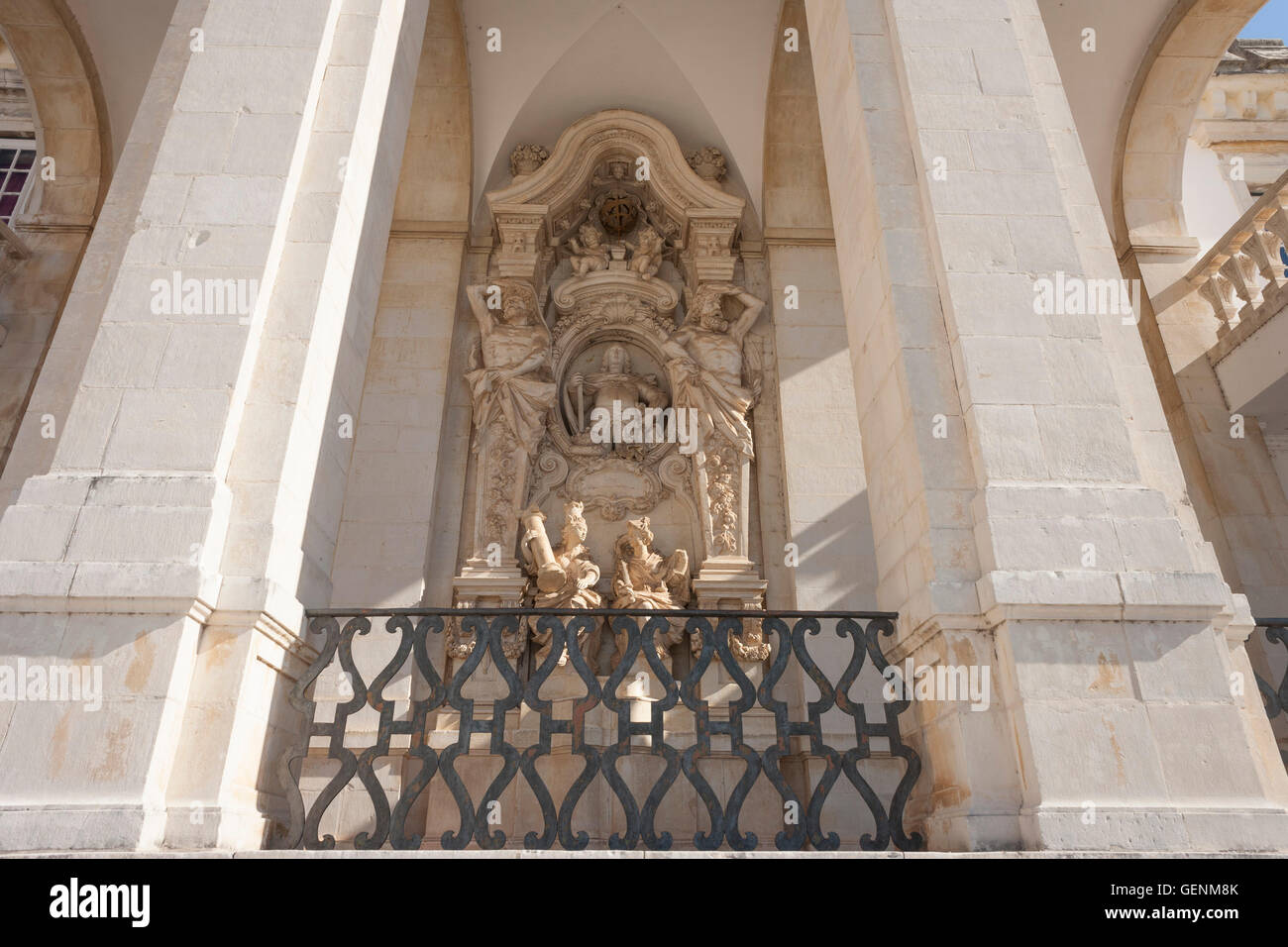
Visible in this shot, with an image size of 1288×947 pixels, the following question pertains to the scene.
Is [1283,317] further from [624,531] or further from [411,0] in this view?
[411,0]

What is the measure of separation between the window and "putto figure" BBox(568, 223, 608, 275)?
24.1 ft

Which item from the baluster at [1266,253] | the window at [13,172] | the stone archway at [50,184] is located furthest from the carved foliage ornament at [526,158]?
the baluster at [1266,253]

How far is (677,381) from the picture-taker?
26.8 feet

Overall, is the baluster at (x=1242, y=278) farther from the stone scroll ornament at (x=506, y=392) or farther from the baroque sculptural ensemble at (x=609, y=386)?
the stone scroll ornament at (x=506, y=392)

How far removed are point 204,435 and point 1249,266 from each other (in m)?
9.49

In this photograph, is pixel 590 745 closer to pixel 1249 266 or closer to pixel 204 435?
pixel 204 435

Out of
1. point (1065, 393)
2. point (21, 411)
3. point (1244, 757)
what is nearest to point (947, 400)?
point (1065, 393)

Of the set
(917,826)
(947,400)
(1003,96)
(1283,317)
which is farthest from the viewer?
(1283,317)

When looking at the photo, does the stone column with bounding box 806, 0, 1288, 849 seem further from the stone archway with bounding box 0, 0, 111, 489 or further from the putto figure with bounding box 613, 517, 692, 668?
the stone archway with bounding box 0, 0, 111, 489

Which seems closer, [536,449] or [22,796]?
[22,796]

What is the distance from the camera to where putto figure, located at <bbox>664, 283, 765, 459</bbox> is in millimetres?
7922

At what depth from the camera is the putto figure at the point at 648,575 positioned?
7.09 meters

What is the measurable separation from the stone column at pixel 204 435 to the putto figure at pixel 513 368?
9.69 ft
